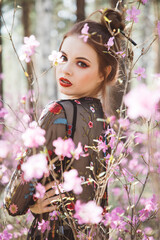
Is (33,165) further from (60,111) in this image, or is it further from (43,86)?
(43,86)

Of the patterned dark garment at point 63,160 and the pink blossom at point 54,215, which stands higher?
the patterned dark garment at point 63,160

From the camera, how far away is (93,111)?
147 cm

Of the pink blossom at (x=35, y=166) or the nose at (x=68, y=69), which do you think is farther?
the nose at (x=68, y=69)

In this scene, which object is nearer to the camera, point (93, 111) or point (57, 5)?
point (93, 111)

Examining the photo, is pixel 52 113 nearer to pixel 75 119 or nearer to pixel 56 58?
pixel 75 119

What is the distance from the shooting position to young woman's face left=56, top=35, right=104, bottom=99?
152cm

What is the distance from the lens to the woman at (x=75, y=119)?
1278 mm

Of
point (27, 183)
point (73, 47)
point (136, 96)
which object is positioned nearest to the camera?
point (136, 96)

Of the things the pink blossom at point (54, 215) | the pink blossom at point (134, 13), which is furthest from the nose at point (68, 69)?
the pink blossom at point (54, 215)

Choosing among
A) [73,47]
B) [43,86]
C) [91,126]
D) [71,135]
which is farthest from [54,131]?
[43,86]

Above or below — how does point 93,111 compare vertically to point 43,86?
above

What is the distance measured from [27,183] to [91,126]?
0.42 m

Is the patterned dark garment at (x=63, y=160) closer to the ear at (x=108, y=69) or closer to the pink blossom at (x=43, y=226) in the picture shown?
the pink blossom at (x=43, y=226)

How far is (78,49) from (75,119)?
1.42 ft
